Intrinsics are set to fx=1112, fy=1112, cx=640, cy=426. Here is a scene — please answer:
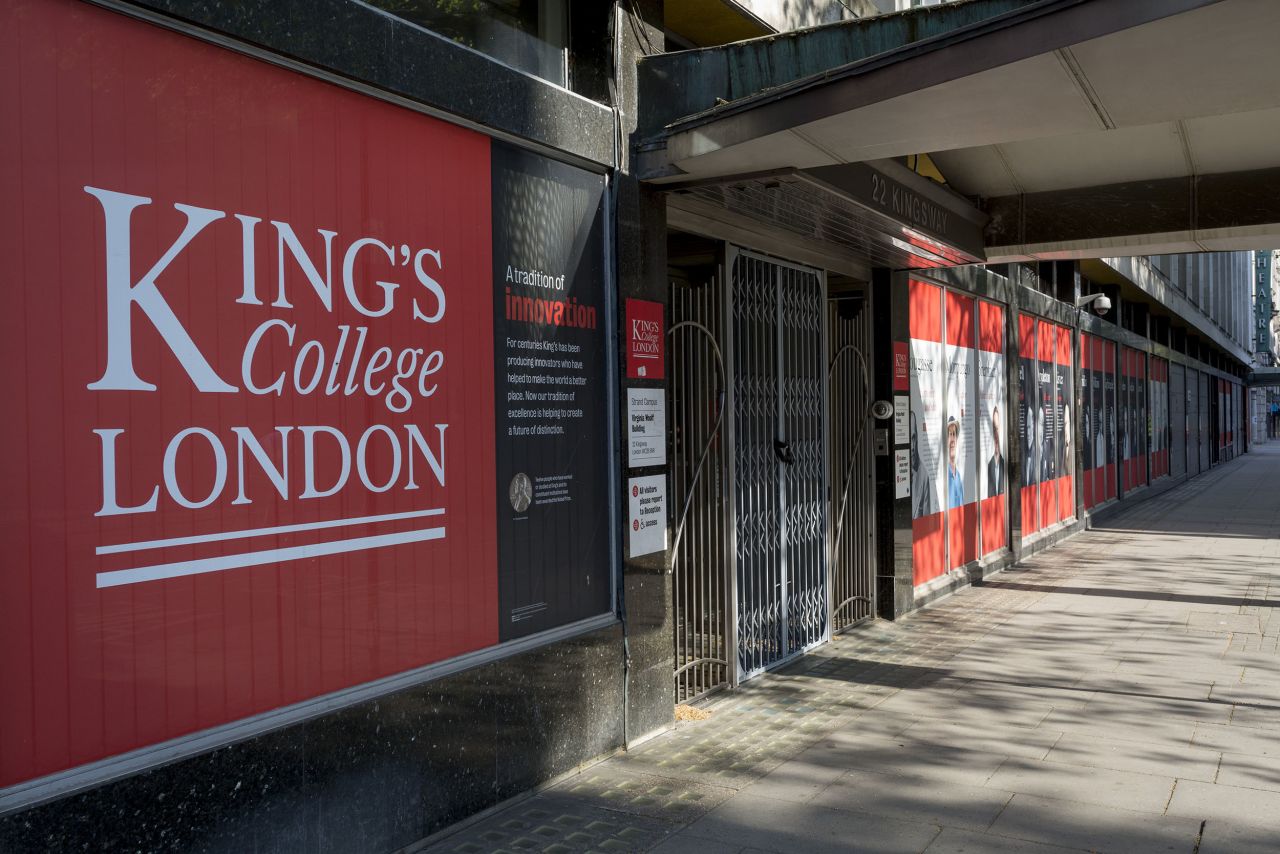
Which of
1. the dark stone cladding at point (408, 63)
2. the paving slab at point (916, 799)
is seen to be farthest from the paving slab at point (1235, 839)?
the dark stone cladding at point (408, 63)

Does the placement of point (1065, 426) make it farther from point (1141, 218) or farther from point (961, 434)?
point (1141, 218)

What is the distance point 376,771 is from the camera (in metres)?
4.16

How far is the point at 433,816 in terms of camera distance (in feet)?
14.5

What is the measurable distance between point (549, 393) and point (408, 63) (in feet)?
5.27

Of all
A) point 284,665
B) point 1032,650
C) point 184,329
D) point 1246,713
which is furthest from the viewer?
point 1032,650

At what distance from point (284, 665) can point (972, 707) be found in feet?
14.3

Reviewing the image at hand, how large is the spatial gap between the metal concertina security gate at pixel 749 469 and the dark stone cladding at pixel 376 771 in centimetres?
156

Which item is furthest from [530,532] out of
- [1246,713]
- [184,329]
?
[1246,713]

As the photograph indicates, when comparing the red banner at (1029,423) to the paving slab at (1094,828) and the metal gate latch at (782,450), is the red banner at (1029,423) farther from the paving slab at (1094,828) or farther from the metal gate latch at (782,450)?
the paving slab at (1094,828)

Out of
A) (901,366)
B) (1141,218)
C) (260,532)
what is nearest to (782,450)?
(901,366)

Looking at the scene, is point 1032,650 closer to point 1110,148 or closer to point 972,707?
point 972,707

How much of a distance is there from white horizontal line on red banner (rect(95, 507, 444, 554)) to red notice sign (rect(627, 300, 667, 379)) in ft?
5.32

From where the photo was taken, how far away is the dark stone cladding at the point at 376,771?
3.27 metres

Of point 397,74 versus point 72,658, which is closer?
point 72,658
